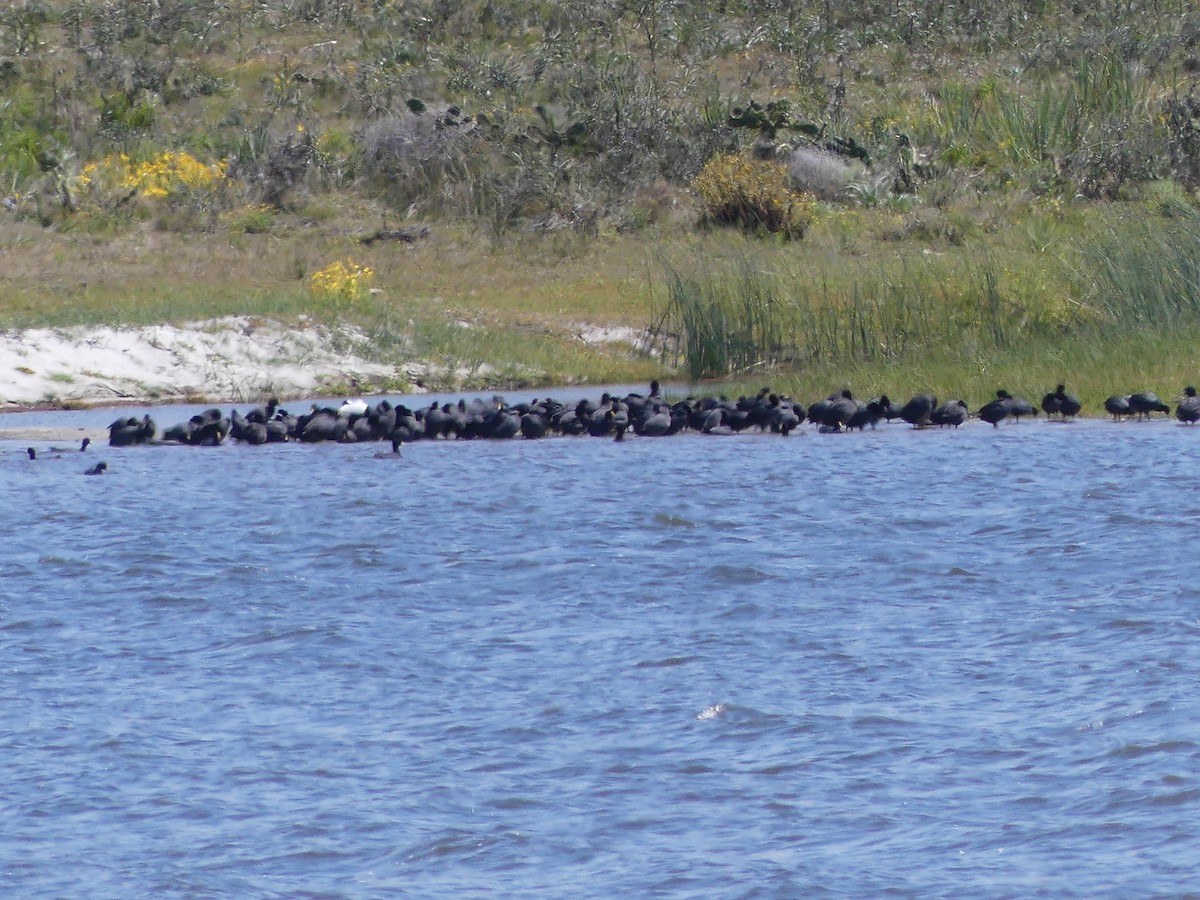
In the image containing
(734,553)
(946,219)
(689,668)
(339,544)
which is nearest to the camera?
(689,668)

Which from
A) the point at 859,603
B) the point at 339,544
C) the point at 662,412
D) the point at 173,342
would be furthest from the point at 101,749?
→ the point at 173,342

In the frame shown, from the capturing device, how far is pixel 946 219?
35438 mm

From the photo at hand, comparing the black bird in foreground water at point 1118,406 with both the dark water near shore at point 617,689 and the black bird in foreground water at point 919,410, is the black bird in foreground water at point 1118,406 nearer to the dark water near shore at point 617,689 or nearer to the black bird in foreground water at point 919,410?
the black bird in foreground water at point 919,410

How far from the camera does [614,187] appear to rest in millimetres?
39656

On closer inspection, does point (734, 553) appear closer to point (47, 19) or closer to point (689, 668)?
point (689, 668)

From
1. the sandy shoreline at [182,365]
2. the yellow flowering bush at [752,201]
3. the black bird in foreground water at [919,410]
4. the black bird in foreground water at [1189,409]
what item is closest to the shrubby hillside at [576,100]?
the yellow flowering bush at [752,201]

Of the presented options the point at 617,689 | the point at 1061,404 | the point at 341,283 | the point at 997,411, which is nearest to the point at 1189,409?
the point at 1061,404

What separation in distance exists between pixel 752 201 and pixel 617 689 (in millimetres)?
26558

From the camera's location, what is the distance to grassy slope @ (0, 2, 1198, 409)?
25.2 meters

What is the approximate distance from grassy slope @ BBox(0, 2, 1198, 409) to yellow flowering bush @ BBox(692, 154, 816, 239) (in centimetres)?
82

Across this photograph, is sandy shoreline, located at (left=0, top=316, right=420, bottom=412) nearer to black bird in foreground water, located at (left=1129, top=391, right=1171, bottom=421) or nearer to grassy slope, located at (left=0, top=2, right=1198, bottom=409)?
grassy slope, located at (left=0, top=2, right=1198, bottom=409)

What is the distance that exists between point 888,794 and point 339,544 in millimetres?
8644

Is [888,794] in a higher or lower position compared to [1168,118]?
lower

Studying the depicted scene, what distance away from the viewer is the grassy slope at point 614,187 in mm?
25172
